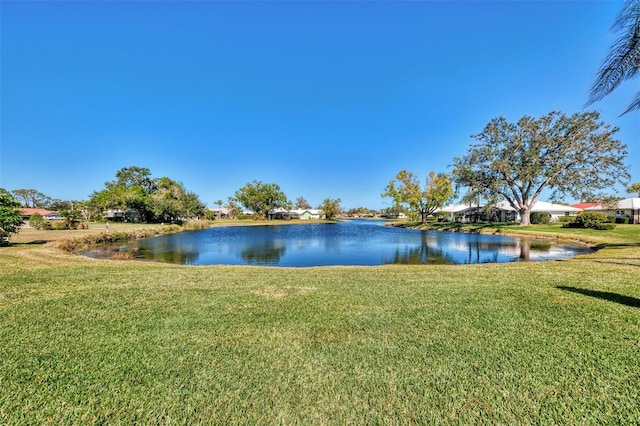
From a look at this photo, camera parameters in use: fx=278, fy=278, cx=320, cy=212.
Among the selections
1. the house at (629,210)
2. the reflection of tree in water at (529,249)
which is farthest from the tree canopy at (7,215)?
the house at (629,210)

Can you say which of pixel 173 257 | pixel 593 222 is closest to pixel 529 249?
pixel 593 222

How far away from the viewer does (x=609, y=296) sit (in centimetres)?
482

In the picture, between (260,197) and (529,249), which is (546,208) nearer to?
(529,249)

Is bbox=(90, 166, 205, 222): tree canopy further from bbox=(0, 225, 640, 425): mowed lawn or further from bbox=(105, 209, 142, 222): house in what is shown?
bbox=(0, 225, 640, 425): mowed lawn

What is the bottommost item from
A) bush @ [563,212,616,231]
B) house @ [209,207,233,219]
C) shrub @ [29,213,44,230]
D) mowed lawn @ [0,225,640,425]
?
mowed lawn @ [0,225,640,425]

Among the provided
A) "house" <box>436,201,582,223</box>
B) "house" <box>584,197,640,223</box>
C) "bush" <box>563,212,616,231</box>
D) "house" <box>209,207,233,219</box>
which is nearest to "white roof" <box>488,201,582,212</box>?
"house" <box>436,201,582,223</box>

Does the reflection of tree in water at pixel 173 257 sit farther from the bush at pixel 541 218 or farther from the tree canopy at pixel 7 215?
the bush at pixel 541 218

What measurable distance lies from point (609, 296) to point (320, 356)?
5.34 metres

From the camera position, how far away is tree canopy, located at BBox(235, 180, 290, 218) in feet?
230

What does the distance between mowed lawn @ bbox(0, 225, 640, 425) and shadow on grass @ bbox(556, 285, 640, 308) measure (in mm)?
56

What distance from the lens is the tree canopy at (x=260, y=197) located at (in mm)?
70125

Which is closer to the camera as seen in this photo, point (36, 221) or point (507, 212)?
point (36, 221)

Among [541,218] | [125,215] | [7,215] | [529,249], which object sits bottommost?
[529,249]

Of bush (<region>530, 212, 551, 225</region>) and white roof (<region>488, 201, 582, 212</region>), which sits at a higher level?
white roof (<region>488, 201, 582, 212</region>)
